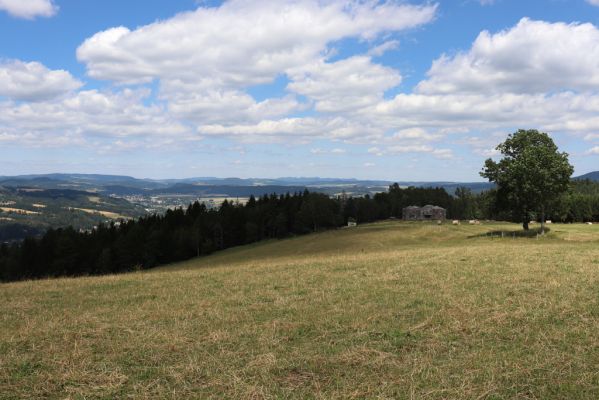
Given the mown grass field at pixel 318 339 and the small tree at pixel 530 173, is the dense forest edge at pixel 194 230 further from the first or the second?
the mown grass field at pixel 318 339

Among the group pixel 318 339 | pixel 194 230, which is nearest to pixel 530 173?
pixel 318 339

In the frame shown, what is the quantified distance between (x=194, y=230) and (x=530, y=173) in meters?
78.7

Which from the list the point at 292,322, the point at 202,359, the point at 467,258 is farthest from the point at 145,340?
the point at 467,258

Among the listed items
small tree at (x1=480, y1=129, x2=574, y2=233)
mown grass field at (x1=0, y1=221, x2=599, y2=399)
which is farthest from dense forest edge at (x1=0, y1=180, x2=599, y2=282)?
mown grass field at (x1=0, y1=221, x2=599, y2=399)

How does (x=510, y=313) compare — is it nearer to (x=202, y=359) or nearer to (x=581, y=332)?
(x=581, y=332)

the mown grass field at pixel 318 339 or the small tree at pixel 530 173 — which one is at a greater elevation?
the small tree at pixel 530 173

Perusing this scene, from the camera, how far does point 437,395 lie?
809cm

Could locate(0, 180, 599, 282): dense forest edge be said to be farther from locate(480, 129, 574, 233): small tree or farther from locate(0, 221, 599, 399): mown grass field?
locate(0, 221, 599, 399): mown grass field

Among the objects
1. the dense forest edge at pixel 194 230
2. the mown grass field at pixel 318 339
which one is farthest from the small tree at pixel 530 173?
the mown grass field at pixel 318 339

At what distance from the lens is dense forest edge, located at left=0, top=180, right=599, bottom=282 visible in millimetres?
94625

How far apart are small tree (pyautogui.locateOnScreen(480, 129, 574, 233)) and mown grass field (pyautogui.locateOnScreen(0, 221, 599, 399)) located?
3955cm

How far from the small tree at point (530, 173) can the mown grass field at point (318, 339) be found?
3955cm

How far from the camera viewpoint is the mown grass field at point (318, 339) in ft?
28.4

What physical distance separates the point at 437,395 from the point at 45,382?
7.79 meters
